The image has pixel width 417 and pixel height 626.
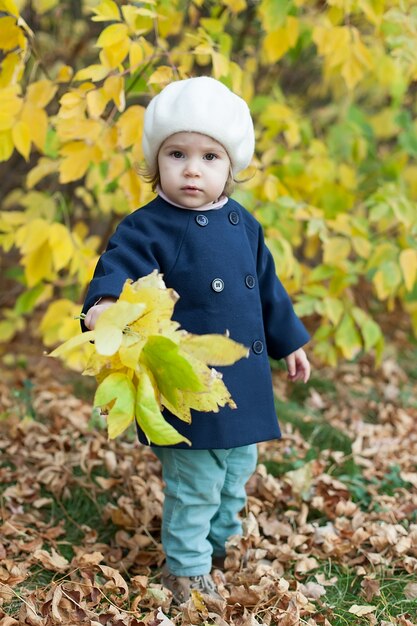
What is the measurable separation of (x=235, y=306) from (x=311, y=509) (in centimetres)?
105

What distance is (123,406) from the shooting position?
1.70 metres

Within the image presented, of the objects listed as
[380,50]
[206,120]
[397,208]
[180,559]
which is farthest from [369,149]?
[180,559]

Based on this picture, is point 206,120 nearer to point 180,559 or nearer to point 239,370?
point 239,370

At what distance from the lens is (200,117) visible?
2.14m

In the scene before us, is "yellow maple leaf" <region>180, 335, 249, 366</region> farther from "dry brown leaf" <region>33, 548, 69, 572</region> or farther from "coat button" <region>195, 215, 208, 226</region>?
"dry brown leaf" <region>33, 548, 69, 572</region>

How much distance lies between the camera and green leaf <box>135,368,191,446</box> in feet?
5.54

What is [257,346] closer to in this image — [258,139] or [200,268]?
[200,268]

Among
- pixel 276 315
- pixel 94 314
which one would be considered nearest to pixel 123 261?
pixel 94 314

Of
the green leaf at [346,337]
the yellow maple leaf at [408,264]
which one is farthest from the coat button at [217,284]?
the green leaf at [346,337]

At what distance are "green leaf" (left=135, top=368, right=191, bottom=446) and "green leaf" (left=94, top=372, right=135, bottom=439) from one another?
0.9 inches

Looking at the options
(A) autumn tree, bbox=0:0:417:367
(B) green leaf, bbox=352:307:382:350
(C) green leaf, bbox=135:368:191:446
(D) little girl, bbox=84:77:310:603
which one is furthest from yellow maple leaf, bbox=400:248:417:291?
(C) green leaf, bbox=135:368:191:446

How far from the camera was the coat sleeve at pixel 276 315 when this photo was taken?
8.25 feet

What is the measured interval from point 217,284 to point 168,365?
527 mm

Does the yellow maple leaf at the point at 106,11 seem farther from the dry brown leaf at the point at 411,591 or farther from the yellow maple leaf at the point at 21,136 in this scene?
the dry brown leaf at the point at 411,591
